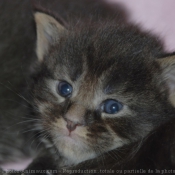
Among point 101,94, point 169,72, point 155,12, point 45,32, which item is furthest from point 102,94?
point 155,12

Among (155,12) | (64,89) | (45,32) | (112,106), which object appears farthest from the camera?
(155,12)

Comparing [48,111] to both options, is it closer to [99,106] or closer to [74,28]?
[99,106]

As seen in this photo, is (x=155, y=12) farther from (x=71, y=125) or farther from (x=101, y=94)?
(x=71, y=125)

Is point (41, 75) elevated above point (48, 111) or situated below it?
above

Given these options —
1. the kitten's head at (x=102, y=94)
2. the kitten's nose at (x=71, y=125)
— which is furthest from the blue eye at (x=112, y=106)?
the kitten's nose at (x=71, y=125)

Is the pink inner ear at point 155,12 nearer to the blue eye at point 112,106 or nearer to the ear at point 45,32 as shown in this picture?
the ear at point 45,32

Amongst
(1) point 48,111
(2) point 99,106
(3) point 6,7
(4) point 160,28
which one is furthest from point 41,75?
(4) point 160,28

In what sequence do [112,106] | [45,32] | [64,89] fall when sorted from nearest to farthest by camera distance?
[112,106] → [64,89] → [45,32]

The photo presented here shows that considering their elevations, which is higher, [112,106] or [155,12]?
[155,12]
